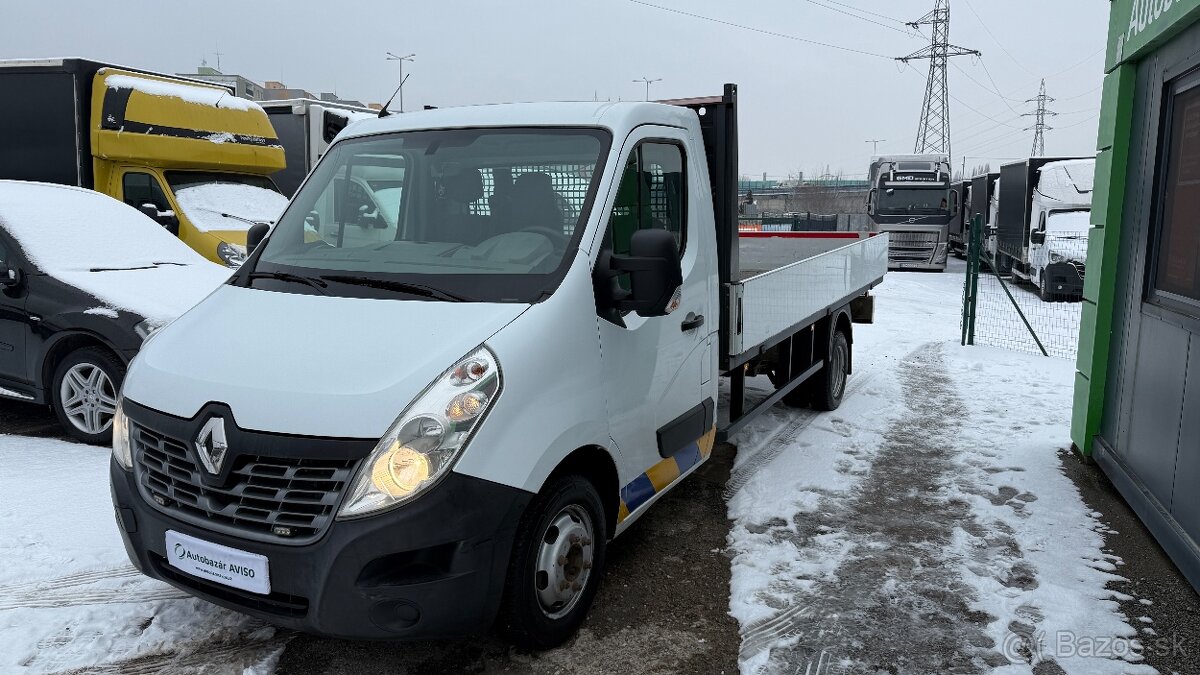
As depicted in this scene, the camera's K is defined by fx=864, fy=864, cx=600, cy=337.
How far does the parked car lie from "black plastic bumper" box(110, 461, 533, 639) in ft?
11.0

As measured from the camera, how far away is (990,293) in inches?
704

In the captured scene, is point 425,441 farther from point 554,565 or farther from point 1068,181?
point 1068,181

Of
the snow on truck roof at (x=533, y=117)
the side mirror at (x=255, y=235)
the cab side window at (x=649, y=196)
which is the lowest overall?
the side mirror at (x=255, y=235)

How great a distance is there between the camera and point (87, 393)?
5.79 meters

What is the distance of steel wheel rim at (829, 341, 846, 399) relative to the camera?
24.8ft

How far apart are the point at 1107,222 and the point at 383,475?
5.07m

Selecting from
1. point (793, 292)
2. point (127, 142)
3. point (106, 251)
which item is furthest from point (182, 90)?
point (793, 292)

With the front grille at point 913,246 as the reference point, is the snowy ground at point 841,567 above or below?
below

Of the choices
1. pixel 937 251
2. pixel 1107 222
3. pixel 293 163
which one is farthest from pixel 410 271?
pixel 937 251

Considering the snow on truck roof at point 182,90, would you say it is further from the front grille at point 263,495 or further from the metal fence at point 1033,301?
the metal fence at point 1033,301

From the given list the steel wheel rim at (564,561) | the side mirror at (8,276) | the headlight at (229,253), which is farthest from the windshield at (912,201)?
the steel wheel rim at (564,561)

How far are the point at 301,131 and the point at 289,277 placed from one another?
35.5ft

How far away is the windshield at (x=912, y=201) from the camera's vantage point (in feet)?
77.3

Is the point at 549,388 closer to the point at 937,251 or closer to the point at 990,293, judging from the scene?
the point at 990,293
